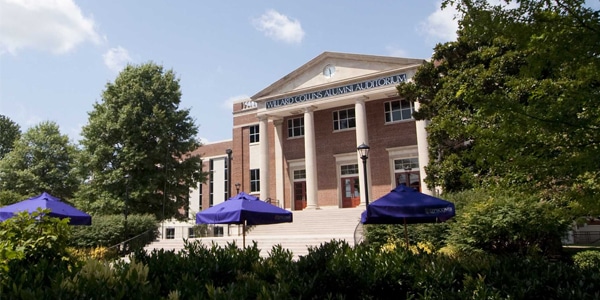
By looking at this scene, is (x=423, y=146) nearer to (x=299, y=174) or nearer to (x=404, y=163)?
(x=404, y=163)

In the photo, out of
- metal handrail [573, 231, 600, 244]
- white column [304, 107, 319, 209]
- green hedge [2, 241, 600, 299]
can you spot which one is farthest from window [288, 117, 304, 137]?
green hedge [2, 241, 600, 299]

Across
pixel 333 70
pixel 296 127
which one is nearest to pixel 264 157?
pixel 296 127

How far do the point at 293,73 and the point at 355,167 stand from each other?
28.2ft

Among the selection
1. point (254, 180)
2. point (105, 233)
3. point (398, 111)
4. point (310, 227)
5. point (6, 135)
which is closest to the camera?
point (105, 233)

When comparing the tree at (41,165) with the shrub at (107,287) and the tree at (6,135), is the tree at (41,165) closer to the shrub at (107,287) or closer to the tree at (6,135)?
the tree at (6,135)

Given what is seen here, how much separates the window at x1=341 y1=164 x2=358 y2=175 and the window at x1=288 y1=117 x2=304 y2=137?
184 inches

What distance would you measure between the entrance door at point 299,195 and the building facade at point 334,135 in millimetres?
48

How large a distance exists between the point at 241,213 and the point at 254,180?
85.3ft

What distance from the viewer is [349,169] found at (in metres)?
33.5

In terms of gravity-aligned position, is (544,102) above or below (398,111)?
below

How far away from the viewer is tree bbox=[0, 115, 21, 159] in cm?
5562

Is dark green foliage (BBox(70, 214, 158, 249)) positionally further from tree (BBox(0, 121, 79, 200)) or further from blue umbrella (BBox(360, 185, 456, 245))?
tree (BBox(0, 121, 79, 200))

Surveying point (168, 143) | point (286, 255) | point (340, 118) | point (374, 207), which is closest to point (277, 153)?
point (340, 118)

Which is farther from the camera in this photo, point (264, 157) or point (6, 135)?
point (6, 135)
